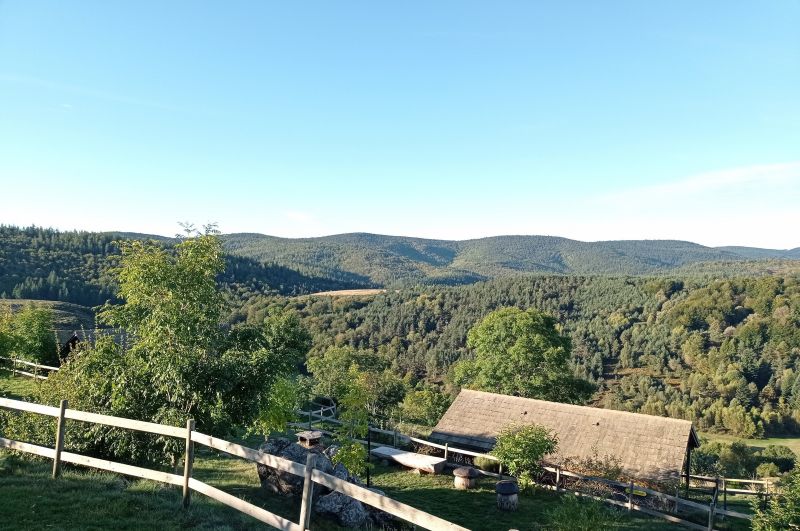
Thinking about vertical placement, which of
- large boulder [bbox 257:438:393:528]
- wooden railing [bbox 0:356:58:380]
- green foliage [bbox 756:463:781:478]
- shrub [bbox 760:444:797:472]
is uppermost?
large boulder [bbox 257:438:393:528]

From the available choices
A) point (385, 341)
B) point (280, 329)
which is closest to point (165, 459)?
point (280, 329)

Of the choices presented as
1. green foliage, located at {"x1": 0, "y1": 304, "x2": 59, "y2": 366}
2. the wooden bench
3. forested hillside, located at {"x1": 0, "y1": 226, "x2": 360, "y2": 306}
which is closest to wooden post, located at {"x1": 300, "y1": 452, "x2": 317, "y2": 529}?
the wooden bench

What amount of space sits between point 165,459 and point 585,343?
396 ft

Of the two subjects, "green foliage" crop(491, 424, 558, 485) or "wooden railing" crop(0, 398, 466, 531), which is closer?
"wooden railing" crop(0, 398, 466, 531)

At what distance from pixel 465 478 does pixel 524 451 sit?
243 centimetres

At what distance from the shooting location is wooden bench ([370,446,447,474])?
19750mm

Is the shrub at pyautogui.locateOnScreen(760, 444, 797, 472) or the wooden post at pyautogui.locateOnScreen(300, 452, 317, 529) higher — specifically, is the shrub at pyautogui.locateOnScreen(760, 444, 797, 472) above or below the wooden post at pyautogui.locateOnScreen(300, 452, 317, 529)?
below

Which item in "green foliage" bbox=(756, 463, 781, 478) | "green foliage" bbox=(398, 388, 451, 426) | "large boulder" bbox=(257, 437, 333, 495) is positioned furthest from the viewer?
"green foliage" bbox=(398, 388, 451, 426)

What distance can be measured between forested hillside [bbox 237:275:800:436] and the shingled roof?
49.3m

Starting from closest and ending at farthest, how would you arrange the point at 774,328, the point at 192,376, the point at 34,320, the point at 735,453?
1. the point at 192,376
2. the point at 34,320
3. the point at 735,453
4. the point at 774,328

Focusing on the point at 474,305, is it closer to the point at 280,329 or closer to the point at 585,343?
the point at 585,343

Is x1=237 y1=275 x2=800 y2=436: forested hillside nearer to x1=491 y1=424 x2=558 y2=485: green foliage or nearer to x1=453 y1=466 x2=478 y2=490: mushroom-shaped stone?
x1=491 y1=424 x2=558 y2=485: green foliage

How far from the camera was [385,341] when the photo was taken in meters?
117

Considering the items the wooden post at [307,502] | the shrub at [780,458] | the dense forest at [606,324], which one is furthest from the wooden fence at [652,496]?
the dense forest at [606,324]
